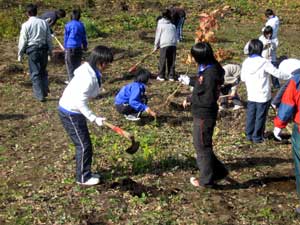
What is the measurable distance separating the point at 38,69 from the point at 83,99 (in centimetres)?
443

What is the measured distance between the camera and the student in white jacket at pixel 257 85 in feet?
25.5

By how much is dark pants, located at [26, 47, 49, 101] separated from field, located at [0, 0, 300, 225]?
25cm

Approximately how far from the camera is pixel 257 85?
26.0ft

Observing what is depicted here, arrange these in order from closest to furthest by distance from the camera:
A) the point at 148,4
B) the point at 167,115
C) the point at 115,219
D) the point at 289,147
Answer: the point at 115,219 → the point at 289,147 → the point at 167,115 → the point at 148,4

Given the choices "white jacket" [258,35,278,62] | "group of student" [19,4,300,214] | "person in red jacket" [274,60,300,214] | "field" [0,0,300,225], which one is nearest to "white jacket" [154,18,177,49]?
"field" [0,0,300,225]

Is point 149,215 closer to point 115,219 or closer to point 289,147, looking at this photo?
point 115,219

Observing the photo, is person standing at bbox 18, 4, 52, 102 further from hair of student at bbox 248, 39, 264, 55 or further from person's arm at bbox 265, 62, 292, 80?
person's arm at bbox 265, 62, 292, 80

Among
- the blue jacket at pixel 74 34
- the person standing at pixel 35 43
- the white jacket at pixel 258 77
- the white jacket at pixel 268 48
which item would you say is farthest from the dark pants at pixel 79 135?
the white jacket at pixel 268 48

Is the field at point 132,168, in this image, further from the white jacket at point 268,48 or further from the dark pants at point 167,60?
the white jacket at point 268,48

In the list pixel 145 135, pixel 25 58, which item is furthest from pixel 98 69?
pixel 25 58

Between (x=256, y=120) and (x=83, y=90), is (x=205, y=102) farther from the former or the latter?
(x=256, y=120)

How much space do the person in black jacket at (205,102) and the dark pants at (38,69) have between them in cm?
432

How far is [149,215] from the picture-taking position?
602cm

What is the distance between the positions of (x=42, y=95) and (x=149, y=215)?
5155 millimetres
